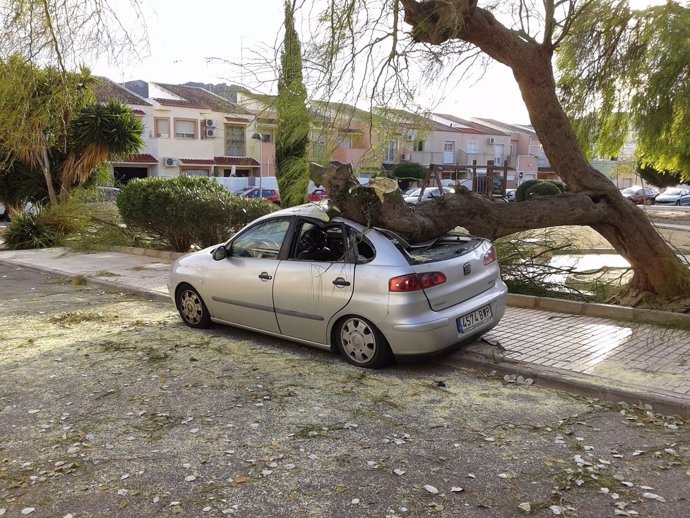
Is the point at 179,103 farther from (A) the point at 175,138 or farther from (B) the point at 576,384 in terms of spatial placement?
(B) the point at 576,384

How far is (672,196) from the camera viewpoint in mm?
40906

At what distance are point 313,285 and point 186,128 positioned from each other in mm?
44757

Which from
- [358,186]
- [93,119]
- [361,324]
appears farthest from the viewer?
[93,119]

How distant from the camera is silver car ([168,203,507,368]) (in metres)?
5.41

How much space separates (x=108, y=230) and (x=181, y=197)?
4.04 m

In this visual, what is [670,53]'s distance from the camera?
1124 cm

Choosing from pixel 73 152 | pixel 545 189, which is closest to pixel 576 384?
pixel 73 152

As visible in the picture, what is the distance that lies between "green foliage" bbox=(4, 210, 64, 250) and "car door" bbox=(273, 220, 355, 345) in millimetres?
13689

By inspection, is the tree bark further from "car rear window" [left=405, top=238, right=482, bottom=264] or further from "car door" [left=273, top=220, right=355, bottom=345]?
"car rear window" [left=405, top=238, right=482, bottom=264]

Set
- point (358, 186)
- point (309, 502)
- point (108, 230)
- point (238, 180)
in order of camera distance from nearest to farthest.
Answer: point (309, 502), point (358, 186), point (108, 230), point (238, 180)

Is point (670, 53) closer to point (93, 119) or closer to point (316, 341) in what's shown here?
point (316, 341)

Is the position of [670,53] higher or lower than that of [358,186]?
higher

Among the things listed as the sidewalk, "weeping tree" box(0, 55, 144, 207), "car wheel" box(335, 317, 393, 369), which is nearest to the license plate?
the sidewalk

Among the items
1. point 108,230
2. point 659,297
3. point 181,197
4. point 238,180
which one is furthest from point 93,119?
point 238,180
